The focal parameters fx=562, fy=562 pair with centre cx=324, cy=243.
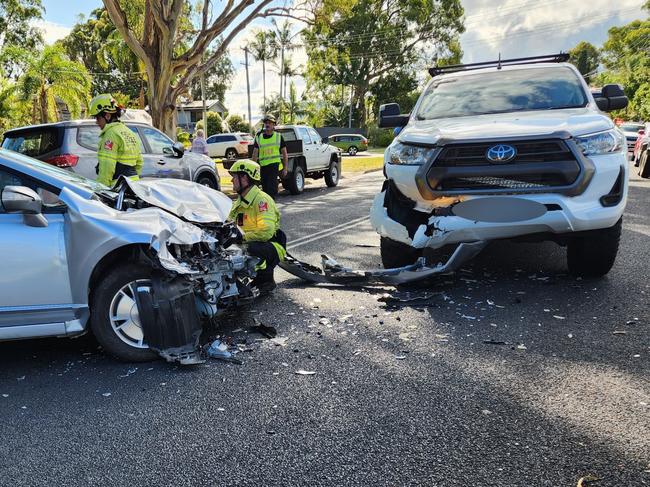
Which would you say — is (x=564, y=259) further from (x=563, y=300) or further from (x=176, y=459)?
(x=176, y=459)

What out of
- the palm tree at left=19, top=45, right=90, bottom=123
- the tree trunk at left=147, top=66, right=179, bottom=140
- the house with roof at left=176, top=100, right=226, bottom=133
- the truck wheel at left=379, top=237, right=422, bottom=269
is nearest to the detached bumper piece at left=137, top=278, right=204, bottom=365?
the truck wheel at left=379, top=237, right=422, bottom=269

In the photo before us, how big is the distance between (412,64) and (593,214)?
5505 cm

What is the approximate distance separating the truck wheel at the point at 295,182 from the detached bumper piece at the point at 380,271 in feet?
31.3

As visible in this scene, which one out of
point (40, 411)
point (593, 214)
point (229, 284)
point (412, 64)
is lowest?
point (40, 411)

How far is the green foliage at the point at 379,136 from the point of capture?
55.2 metres

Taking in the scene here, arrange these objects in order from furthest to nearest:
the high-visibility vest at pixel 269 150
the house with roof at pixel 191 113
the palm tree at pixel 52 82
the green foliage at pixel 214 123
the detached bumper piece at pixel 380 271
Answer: the house with roof at pixel 191 113 → the green foliage at pixel 214 123 → the palm tree at pixel 52 82 → the high-visibility vest at pixel 269 150 → the detached bumper piece at pixel 380 271

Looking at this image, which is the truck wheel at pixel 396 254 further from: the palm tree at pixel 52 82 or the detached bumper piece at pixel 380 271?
the palm tree at pixel 52 82

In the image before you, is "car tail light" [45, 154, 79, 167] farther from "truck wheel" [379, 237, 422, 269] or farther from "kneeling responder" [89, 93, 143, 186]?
"truck wheel" [379, 237, 422, 269]

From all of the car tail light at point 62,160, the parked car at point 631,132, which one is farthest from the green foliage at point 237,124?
the car tail light at point 62,160

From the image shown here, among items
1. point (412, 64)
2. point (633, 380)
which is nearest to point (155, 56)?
point (633, 380)

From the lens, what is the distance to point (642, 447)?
2.58 m

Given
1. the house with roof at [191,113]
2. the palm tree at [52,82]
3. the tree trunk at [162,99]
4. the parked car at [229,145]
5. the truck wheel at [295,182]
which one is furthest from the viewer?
the house with roof at [191,113]

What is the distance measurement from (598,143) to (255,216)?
3026 millimetres

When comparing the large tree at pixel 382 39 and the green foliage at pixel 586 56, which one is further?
the green foliage at pixel 586 56
